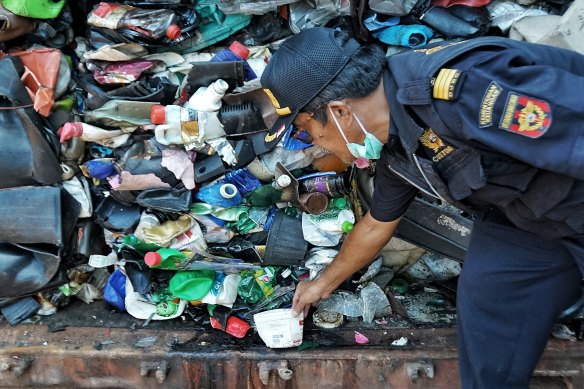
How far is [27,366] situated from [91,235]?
0.63 meters

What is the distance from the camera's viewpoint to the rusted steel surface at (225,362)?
2170mm

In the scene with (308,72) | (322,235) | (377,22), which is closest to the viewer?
(308,72)

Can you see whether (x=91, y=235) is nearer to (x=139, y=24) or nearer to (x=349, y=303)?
(x=139, y=24)

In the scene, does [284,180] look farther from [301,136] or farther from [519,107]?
[519,107]

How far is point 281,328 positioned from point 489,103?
54.4 inches

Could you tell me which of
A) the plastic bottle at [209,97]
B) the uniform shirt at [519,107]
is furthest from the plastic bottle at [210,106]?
the uniform shirt at [519,107]

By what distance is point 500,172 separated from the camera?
1356 mm

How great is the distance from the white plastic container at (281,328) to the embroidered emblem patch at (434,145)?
3.60 feet

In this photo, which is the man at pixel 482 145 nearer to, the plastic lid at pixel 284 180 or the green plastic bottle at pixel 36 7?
the plastic lid at pixel 284 180

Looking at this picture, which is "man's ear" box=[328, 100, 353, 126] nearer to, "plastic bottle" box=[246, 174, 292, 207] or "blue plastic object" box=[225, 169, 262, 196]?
"plastic bottle" box=[246, 174, 292, 207]

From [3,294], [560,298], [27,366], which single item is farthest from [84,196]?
[560,298]

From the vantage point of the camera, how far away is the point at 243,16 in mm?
2242

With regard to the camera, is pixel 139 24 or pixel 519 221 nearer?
pixel 519 221

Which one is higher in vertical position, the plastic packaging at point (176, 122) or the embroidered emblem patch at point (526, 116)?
the embroidered emblem patch at point (526, 116)
